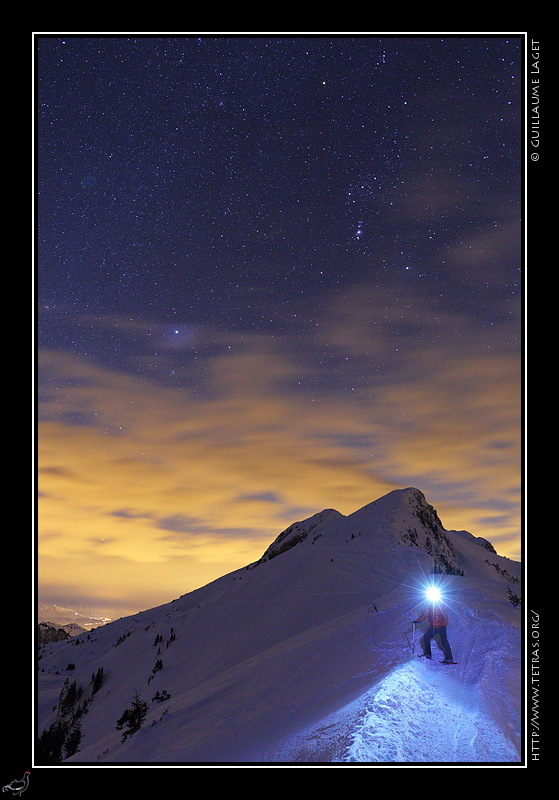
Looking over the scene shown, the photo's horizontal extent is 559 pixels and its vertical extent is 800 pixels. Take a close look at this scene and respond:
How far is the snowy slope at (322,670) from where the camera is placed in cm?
808

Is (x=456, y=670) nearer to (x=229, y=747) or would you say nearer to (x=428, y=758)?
(x=428, y=758)

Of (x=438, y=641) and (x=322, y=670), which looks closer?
(x=438, y=641)

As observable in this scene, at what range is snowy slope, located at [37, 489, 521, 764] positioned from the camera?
808 cm

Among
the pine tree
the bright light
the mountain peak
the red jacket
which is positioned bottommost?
the pine tree

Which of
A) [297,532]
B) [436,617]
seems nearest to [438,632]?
[436,617]

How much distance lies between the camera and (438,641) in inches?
389

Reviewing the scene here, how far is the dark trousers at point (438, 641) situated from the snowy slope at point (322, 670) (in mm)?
246

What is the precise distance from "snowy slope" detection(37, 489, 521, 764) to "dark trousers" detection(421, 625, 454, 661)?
25 centimetres

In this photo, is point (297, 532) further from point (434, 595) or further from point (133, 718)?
point (434, 595)

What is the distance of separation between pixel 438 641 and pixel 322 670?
254 cm
